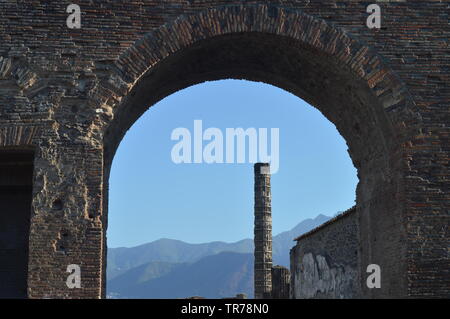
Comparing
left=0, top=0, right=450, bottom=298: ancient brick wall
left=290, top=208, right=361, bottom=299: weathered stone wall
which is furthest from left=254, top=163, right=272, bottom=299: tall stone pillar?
left=0, top=0, right=450, bottom=298: ancient brick wall

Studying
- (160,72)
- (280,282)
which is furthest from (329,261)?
(160,72)

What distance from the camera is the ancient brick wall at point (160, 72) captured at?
775cm

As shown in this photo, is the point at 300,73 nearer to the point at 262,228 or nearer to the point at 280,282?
the point at 280,282

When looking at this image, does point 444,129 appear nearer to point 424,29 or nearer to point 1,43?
point 424,29

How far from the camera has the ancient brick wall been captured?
775cm

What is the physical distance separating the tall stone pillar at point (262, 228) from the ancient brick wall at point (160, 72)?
14.9m

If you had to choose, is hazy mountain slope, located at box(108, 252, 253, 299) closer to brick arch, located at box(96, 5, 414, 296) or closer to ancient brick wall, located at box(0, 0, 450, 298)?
brick arch, located at box(96, 5, 414, 296)

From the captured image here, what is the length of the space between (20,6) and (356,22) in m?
3.88

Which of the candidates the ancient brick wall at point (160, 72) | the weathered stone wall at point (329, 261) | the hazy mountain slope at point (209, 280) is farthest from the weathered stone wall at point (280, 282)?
the hazy mountain slope at point (209, 280)

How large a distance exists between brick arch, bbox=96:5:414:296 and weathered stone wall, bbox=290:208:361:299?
3.16 meters

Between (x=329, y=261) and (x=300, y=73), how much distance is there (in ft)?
24.7

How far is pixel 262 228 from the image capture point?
23.8 m

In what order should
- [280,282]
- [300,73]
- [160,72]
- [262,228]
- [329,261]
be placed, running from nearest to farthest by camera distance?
[160,72]
[300,73]
[329,261]
[280,282]
[262,228]
